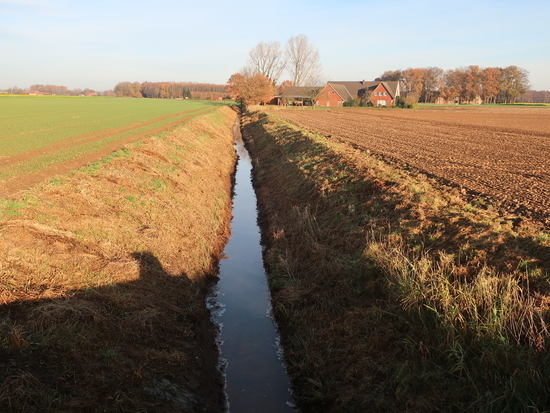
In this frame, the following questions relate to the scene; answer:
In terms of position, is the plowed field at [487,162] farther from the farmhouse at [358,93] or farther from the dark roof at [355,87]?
the dark roof at [355,87]

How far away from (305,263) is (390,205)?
3252mm

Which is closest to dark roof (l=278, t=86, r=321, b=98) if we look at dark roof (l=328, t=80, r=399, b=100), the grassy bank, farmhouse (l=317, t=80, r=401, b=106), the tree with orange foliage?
farmhouse (l=317, t=80, r=401, b=106)

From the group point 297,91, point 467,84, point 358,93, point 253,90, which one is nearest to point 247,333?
point 253,90

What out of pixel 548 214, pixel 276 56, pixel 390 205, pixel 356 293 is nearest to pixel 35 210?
pixel 356 293

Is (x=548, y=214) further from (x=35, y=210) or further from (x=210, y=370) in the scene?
(x=35, y=210)

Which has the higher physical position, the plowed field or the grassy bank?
the plowed field

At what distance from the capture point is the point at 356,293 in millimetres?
8852

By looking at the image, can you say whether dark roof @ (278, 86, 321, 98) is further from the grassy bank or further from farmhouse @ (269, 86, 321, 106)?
the grassy bank

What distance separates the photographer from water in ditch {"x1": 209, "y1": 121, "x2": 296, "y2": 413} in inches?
291

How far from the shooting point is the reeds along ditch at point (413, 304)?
221 inches

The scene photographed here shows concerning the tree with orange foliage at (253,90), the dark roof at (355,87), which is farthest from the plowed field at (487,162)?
the dark roof at (355,87)

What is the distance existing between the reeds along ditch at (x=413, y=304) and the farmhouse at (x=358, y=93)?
85.7 m

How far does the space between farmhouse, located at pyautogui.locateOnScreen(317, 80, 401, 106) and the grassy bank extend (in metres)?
85.1

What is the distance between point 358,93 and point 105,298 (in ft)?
355
